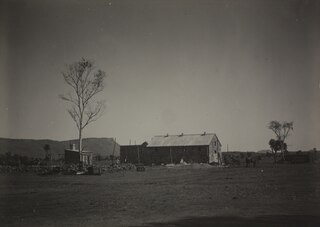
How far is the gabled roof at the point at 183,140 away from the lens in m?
46.5

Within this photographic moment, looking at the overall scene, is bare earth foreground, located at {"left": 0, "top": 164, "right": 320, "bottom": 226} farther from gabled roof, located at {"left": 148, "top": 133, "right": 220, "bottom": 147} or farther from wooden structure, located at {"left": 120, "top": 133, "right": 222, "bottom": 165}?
gabled roof, located at {"left": 148, "top": 133, "right": 220, "bottom": 147}

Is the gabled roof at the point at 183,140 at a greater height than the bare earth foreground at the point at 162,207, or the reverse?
the gabled roof at the point at 183,140

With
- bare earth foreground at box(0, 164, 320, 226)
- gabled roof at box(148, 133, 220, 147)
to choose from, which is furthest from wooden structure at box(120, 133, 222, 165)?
bare earth foreground at box(0, 164, 320, 226)

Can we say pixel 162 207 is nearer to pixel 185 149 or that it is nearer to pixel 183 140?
pixel 185 149

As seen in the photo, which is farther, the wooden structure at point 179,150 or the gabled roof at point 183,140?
the gabled roof at point 183,140

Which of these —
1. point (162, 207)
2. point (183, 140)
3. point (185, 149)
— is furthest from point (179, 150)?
point (162, 207)

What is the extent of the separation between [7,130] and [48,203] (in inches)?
135

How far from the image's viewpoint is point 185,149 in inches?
1832

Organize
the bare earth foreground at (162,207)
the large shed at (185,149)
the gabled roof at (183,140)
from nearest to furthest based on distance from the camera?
1. the bare earth foreground at (162,207)
2. the large shed at (185,149)
3. the gabled roof at (183,140)

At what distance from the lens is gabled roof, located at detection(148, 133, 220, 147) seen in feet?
152

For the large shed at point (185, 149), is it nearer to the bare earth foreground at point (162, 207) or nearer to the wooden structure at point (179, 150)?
the wooden structure at point (179, 150)

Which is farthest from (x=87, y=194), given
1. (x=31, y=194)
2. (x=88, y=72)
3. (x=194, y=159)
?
(x=194, y=159)

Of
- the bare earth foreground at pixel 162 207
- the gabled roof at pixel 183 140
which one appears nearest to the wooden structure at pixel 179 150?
the gabled roof at pixel 183 140

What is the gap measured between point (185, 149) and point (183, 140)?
1.53 meters
